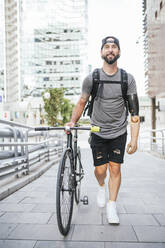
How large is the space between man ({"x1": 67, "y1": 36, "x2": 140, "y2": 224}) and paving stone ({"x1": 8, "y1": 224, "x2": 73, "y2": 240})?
68 cm

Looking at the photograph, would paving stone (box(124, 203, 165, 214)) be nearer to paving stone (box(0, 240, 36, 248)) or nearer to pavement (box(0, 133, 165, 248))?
pavement (box(0, 133, 165, 248))

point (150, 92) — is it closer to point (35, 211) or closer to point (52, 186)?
point (52, 186)

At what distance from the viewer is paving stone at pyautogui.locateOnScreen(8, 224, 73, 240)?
8.41 feet

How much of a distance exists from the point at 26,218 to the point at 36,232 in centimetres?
48

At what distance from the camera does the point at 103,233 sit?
2.65 metres

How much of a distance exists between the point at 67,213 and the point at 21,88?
95.7 metres

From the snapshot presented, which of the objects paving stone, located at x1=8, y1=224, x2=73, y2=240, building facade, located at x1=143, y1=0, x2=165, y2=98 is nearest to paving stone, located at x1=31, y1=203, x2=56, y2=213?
paving stone, located at x1=8, y1=224, x2=73, y2=240

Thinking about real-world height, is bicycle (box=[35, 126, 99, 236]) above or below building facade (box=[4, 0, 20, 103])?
below

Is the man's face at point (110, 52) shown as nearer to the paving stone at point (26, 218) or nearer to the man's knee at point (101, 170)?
the man's knee at point (101, 170)

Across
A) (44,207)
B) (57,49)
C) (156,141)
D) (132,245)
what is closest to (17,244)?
(132,245)

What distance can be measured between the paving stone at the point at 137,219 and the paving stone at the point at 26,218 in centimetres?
71

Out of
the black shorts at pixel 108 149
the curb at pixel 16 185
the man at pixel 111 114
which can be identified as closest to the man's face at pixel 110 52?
the man at pixel 111 114

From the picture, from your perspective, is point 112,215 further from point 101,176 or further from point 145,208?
point 145,208

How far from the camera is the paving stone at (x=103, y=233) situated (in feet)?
8.29
